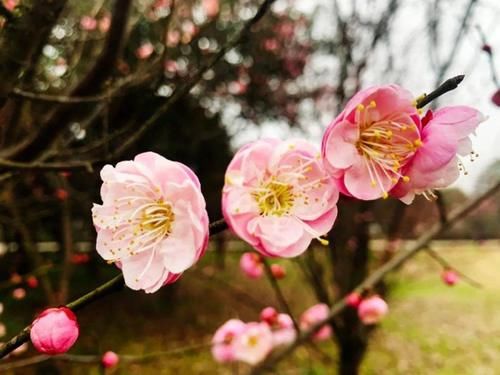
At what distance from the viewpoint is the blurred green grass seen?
182 inches

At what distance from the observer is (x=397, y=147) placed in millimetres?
425

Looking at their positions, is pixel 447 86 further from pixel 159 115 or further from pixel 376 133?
pixel 159 115

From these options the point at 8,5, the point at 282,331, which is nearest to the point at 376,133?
the point at 8,5

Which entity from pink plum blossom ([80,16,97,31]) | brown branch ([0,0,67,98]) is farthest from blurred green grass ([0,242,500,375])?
brown branch ([0,0,67,98])

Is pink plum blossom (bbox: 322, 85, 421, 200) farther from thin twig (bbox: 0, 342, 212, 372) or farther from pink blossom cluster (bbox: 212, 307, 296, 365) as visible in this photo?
pink blossom cluster (bbox: 212, 307, 296, 365)

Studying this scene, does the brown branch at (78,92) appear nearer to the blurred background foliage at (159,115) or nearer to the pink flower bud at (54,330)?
the blurred background foliage at (159,115)

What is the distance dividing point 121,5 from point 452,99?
178 cm

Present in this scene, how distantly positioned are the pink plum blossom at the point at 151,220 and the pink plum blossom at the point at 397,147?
0.10 meters

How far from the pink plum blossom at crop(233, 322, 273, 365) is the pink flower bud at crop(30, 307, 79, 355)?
5.29 ft

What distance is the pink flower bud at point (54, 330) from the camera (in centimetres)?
42

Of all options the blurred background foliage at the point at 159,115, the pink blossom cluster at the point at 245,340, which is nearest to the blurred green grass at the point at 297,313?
the blurred background foliage at the point at 159,115

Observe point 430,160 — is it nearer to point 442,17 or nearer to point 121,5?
point 121,5

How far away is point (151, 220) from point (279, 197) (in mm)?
96

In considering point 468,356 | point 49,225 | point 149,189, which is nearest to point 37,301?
point 49,225
